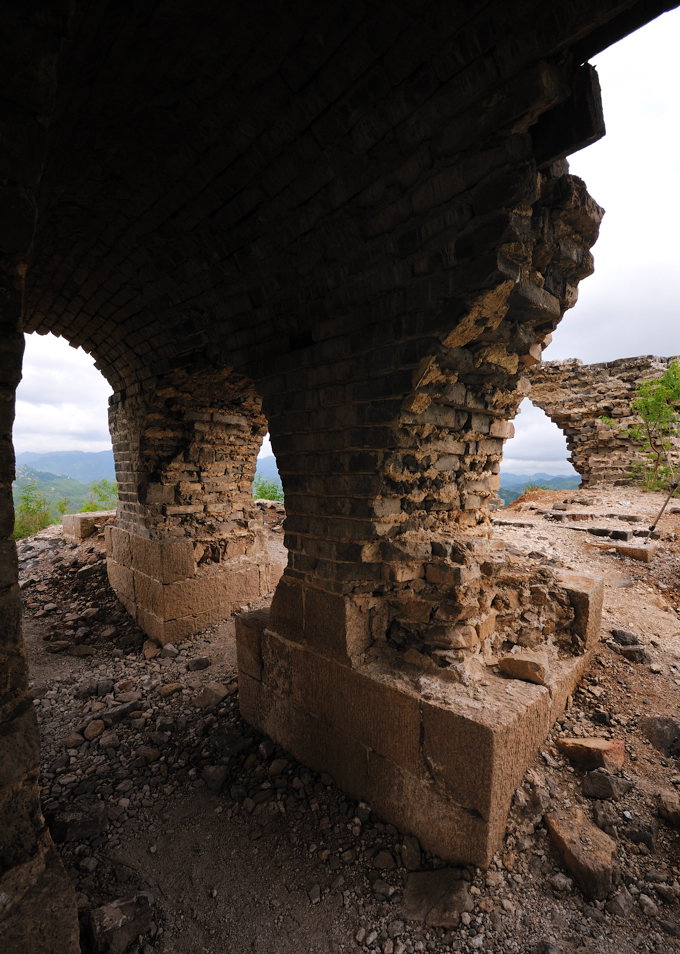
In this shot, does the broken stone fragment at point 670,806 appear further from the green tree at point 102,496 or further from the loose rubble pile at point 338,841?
the green tree at point 102,496

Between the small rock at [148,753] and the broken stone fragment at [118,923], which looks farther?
the small rock at [148,753]

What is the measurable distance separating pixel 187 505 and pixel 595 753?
459cm

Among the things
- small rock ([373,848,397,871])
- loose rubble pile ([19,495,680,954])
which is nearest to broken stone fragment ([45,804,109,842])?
loose rubble pile ([19,495,680,954])

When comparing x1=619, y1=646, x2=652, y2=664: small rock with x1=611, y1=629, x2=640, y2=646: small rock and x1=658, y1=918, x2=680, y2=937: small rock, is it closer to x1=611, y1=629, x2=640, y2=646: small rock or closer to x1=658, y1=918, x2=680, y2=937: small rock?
x1=611, y1=629, x2=640, y2=646: small rock

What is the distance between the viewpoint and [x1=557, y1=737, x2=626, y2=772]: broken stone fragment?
2.46 m

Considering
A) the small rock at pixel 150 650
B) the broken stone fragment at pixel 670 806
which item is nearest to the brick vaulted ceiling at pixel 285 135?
the broken stone fragment at pixel 670 806

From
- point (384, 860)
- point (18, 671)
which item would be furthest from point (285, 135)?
point (384, 860)

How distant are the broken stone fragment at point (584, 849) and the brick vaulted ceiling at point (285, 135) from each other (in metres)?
2.78

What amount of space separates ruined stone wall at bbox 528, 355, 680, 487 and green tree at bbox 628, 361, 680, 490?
29 cm

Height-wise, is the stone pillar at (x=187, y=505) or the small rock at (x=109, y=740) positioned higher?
the stone pillar at (x=187, y=505)

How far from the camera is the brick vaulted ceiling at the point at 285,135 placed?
1755 millimetres

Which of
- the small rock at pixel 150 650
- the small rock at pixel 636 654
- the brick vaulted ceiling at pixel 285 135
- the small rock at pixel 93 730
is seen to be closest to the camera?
the brick vaulted ceiling at pixel 285 135

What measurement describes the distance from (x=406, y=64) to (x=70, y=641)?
602 centimetres

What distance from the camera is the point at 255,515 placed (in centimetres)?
599
